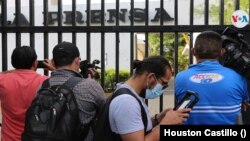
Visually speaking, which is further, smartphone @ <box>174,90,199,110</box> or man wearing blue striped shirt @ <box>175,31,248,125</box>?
man wearing blue striped shirt @ <box>175,31,248,125</box>

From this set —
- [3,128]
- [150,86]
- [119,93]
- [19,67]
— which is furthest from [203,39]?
[3,128]

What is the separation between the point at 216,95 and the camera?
2.65 m

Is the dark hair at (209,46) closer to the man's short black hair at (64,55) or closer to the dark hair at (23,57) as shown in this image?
the man's short black hair at (64,55)

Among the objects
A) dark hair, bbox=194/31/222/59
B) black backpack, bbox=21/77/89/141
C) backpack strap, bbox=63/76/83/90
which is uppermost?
dark hair, bbox=194/31/222/59

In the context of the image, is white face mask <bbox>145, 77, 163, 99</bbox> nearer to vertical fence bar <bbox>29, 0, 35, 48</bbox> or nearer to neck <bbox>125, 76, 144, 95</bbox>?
neck <bbox>125, 76, 144, 95</bbox>

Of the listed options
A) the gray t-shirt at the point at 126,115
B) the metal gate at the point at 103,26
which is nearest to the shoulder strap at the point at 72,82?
the gray t-shirt at the point at 126,115

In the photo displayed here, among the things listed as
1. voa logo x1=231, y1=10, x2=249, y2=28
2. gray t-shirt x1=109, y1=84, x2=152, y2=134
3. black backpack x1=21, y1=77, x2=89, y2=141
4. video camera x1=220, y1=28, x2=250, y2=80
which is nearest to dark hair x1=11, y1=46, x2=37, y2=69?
black backpack x1=21, y1=77, x2=89, y2=141

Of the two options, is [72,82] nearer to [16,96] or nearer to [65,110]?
[65,110]

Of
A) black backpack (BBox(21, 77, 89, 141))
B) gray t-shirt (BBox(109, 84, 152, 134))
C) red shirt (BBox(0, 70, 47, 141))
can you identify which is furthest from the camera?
red shirt (BBox(0, 70, 47, 141))

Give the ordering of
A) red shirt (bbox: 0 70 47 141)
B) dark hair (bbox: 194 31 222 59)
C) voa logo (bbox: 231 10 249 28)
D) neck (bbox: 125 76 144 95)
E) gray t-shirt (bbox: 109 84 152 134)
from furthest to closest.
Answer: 1. voa logo (bbox: 231 10 249 28)
2. red shirt (bbox: 0 70 47 141)
3. dark hair (bbox: 194 31 222 59)
4. neck (bbox: 125 76 144 95)
5. gray t-shirt (bbox: 109 84 152 134)

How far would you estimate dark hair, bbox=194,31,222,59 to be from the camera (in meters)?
2.78

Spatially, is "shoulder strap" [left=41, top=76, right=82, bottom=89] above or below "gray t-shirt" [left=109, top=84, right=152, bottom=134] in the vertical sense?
above

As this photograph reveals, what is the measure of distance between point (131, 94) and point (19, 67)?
1227 millimetres

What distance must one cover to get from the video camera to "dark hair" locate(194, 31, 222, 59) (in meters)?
0.16
